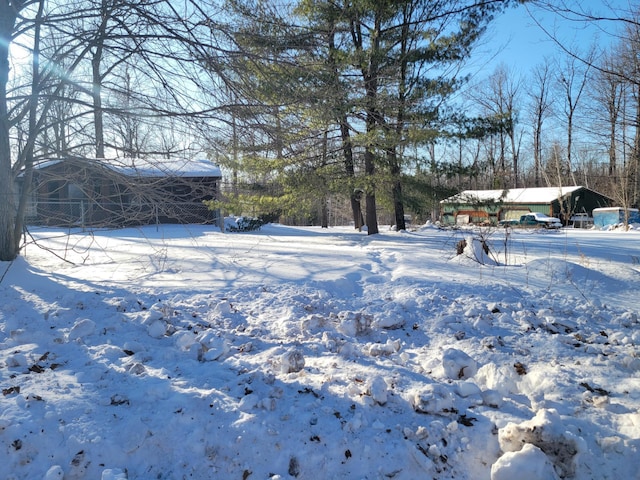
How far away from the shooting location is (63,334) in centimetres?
346

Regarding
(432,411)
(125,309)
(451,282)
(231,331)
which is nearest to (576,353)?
(432,411)

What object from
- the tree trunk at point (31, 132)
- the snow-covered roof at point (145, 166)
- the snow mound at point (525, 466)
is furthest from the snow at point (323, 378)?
the tree trunk at point (31, 132)

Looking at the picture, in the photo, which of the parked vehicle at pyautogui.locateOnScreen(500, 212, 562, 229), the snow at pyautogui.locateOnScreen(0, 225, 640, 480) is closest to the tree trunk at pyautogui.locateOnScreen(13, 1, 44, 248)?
the snow at pyautogui.locateOnScreen(0, 225, 640, 480)

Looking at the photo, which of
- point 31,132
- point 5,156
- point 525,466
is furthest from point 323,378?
point 5,156

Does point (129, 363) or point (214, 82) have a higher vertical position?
point (214, 82)

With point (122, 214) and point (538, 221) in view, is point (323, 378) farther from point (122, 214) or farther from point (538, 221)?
point (538, 221)

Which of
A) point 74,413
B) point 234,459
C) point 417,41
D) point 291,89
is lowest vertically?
point 234,459

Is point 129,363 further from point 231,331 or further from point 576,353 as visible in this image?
point 576,353

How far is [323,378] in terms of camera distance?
276 centimetres

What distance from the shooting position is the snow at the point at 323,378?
2.00 m

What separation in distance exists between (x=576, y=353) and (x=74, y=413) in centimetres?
363

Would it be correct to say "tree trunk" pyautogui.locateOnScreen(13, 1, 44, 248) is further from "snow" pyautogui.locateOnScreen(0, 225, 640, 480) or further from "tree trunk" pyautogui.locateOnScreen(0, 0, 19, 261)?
"snow" pyautogui.locateOnScreen(0, 225, 640, 480)

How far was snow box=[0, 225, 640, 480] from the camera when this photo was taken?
1995 millimetres

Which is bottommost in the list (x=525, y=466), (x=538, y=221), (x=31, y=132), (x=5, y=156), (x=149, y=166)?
(x=525, y=466)
